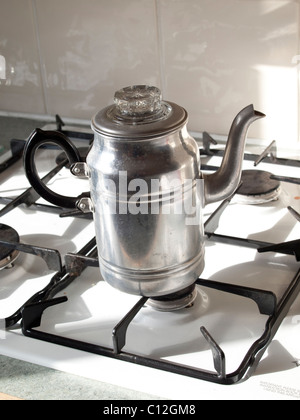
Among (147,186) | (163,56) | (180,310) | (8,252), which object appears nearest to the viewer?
(147,186)

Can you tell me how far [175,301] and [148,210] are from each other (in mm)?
164

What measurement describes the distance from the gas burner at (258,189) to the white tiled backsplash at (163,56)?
0.14 m

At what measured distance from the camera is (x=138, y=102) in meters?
0.81

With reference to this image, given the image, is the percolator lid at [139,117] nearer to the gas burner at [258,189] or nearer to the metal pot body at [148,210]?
the metal pot body at [148,210]

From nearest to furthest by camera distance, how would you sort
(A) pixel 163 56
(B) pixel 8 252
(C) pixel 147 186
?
(C) pixel 147 186
(B) pixel 8 252
(A) pixel 163 56

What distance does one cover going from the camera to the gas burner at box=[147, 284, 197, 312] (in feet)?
3.00

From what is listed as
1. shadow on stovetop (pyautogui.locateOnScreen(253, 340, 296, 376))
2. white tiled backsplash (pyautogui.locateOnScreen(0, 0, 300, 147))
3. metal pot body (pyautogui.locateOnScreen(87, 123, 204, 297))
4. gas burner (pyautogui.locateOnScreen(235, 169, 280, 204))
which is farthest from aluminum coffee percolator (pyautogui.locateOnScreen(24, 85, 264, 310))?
white tiled backsplash (pyautogui.locateOnScreen(0, 0, 300, 147))

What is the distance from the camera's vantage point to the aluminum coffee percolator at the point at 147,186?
79 cm

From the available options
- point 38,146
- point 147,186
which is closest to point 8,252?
point 38,146

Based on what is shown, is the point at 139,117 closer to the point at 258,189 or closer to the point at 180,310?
the point at 180,310

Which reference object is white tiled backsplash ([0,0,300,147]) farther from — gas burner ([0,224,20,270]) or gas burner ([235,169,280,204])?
gas burner ([0,224,20,270])

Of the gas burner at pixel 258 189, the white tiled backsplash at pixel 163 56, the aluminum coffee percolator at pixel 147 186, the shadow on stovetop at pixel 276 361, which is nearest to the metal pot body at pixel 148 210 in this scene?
the aluminum coffee percolator at pixel 147 186

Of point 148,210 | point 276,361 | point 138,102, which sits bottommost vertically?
point 276,361

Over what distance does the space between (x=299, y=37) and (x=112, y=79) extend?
0.38 meters
